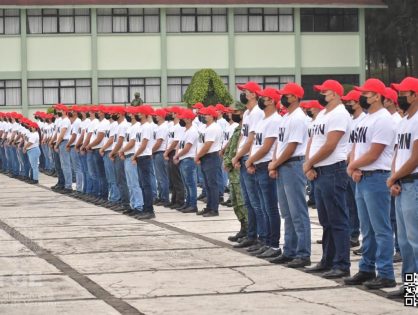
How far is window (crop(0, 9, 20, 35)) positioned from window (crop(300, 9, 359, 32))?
1380 centimetres

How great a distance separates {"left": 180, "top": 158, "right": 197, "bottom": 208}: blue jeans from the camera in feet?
71.8

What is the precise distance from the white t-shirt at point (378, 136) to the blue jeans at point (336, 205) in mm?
768

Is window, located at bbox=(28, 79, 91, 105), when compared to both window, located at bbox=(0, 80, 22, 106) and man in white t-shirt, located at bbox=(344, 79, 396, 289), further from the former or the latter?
man in white t-shirt, located at bbox=(344, 79, 396, 289)

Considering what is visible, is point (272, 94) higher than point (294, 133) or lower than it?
higher

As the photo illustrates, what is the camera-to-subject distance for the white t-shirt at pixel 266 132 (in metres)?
14.6

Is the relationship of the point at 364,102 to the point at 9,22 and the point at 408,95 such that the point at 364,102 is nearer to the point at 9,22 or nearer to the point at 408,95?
the point at 408,95

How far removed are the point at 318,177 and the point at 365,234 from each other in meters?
0.94

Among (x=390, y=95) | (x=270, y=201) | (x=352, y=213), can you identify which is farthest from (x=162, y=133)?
(x=390, y=95)

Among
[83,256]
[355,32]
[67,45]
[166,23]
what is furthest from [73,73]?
[83,256]

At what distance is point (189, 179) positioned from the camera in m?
22.1

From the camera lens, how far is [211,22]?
5659cm

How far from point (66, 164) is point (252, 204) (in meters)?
12.6

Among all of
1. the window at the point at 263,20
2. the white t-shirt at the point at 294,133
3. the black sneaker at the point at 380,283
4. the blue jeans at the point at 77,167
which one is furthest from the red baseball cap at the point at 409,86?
the window at the point at 263,20

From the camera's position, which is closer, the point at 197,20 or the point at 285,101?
the point at 285,101
